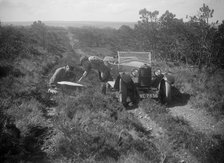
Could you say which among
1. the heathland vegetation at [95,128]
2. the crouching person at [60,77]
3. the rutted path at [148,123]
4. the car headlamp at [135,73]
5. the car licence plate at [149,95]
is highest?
the car headlamp at [135,73]

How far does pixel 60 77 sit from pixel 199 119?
6179 millimetres

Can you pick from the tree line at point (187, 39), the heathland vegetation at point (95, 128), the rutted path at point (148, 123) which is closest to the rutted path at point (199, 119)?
the heathland vegetation at point (95, 128)

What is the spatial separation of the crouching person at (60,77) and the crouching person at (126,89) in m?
3.08

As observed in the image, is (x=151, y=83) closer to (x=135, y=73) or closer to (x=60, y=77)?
(x=135, y=73)

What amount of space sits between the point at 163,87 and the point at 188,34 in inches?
692

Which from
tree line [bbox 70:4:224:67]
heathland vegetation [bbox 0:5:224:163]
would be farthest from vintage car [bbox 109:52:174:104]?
tree line [bbox 70:4:224:67]

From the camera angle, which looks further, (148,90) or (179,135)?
(148,90)

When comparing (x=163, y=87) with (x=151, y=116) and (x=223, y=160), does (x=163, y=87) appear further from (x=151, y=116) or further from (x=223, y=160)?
(x=223, y=160)

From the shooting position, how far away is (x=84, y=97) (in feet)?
23.3

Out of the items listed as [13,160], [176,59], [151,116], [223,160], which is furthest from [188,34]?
[13,160]

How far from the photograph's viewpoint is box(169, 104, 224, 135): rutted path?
17.6ft

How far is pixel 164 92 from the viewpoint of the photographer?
7211 mm

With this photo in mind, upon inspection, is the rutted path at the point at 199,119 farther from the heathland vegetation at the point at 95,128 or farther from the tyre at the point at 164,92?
the tyre at the point at 164,92

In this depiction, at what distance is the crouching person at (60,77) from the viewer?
29.0 feet
